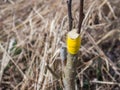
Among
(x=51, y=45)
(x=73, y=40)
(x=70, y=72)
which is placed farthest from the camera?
(x=51, y=45)

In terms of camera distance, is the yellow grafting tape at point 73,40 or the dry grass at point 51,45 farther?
the dry grass at point 51,45

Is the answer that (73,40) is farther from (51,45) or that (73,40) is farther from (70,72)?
(51,45)

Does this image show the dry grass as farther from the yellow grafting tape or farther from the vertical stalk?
the yellow grafting tape

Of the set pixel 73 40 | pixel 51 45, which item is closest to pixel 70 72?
pixel 73 40

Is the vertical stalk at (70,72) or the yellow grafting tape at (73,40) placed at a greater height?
the yellow grafting tape at (73,40)

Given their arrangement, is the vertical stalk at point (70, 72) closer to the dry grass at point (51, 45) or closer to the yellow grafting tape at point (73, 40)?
the yellow grafting tape at point (73, 40)

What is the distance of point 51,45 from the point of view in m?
1.95

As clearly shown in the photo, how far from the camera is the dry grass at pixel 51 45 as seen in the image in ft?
6.10

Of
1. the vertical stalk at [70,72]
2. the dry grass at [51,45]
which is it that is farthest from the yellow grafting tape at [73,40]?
the dry grass at [51,45]

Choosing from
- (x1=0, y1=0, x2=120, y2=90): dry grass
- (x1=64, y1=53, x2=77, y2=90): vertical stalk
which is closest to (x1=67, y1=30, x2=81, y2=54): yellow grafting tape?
(x1=64, y1=53, x2=77, y2=90): vertical stalk

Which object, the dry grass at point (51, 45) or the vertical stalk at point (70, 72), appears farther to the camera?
the dry grass at point (51, 45)

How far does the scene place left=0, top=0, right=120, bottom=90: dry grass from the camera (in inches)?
73.2

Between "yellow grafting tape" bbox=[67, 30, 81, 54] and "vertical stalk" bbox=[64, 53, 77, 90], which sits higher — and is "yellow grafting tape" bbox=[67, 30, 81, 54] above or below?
above

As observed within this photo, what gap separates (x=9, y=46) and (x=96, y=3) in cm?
63
